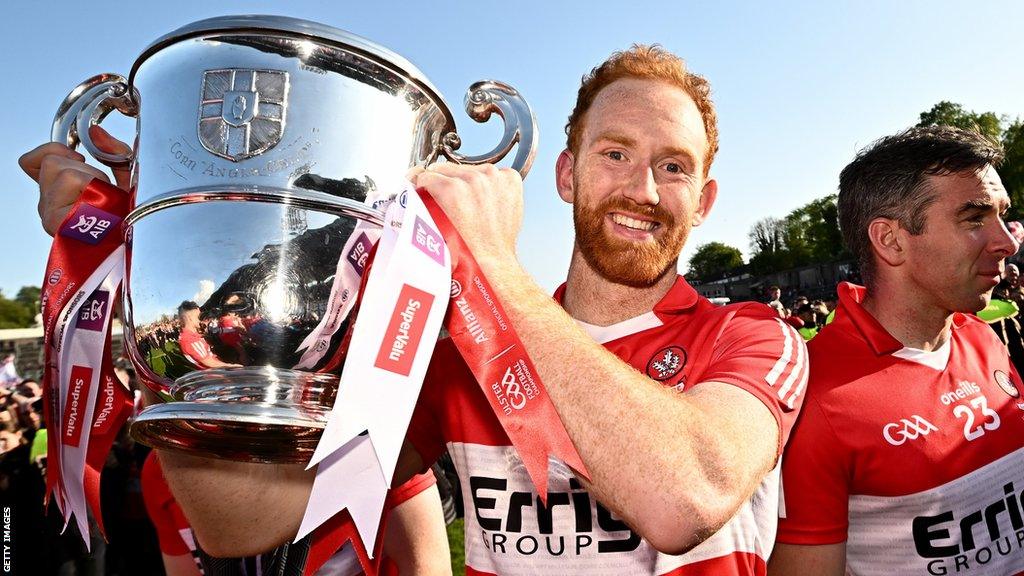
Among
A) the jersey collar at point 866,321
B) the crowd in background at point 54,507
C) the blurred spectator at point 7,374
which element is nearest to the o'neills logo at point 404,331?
the jersey collar at point 866,321

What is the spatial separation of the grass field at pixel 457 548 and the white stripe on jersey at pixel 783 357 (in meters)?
5.15

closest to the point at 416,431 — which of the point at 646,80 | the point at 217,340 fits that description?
the point at 217,340

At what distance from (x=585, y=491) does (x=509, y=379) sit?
64 cm

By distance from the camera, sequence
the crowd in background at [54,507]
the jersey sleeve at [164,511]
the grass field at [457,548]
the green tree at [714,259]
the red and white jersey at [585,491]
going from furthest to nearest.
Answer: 1. the green tree at [714,259]
2. the grass field at [457,548]
3. the crowd in background at [54,507]
4. the jersey sleeve at [164,511]
5. the red and white jersey at [585,491]

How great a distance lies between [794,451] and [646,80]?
1.24 metres

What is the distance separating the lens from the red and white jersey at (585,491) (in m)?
1.50

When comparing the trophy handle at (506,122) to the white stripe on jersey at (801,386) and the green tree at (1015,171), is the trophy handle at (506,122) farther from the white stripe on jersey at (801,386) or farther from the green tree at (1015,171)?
the green tree at (1015,171)

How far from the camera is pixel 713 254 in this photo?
3883 inches

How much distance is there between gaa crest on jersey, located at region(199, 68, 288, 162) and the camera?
1066 millimetres

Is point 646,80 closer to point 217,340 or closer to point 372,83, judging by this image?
point 372,83

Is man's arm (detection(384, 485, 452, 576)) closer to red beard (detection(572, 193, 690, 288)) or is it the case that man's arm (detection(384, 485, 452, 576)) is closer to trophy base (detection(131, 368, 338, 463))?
red beard (detection(572, 193, 690, 288))

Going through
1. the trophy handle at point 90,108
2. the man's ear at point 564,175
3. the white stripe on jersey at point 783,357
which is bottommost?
the white stripe on jersey at point 783,357

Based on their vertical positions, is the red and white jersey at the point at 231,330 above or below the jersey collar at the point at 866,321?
above

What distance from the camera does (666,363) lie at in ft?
5.67
